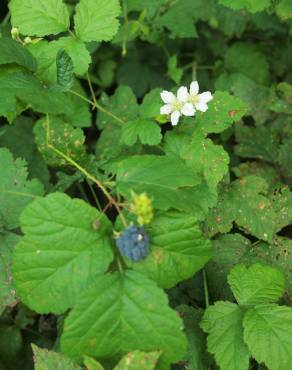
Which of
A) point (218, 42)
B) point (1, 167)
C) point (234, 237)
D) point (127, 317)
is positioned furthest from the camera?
point (218, 42)

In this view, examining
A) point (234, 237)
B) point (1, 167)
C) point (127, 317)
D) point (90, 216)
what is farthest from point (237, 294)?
point (1, 167)

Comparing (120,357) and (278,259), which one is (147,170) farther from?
(278,259)

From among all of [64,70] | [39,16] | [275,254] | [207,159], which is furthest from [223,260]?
[39,16]

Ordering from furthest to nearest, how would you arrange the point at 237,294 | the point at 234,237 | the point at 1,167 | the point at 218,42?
the point at 218,42, the point at 234,237, the point at 1,167, the point at 237,294

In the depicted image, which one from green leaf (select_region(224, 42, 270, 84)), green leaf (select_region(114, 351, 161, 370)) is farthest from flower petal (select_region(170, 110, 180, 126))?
green leaf (select_region(224, 42, 270, 84))

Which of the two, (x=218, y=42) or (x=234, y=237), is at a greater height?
(x=218, y=42)
